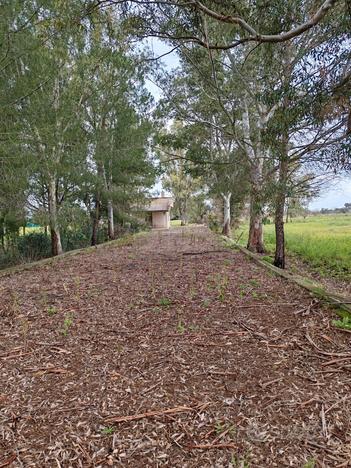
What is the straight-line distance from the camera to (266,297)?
459 cm

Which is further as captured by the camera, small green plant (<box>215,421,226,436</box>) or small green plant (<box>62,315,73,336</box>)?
small green plant (<box>62,315,73,336</box>)

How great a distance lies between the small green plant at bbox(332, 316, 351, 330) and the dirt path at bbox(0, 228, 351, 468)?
0.12m

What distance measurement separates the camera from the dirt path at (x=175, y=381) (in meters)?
1.87

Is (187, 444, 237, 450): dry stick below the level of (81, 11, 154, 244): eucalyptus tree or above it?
below

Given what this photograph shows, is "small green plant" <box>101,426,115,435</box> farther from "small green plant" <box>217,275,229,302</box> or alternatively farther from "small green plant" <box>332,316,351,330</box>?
"small green plant" <box>217,275,229,302</box>

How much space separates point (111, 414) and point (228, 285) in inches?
136

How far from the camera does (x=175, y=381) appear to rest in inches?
99.4

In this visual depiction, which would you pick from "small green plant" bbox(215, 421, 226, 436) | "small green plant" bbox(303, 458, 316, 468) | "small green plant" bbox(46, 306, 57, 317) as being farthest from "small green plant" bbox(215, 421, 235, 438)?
"small green plant" bbox(46, 306, 57, 317)

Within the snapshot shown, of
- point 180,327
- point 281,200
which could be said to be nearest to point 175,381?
point 180,327

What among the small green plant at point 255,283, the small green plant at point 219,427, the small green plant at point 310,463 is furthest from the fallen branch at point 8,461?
the small green plant at point 255,283

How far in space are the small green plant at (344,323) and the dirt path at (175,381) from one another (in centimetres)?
12

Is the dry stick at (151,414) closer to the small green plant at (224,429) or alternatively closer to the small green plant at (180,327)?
the small green plant at (224,429)

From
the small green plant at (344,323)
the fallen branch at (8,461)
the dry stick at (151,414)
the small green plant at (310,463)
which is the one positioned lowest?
the small green plant at (310,463)

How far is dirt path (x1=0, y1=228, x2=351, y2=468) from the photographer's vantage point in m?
1.87
